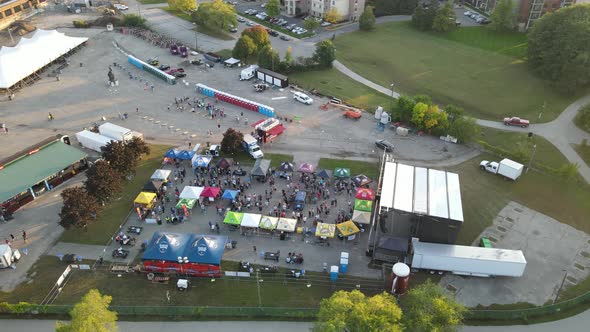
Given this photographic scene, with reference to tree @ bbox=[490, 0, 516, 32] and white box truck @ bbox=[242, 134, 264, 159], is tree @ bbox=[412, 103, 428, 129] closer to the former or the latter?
white box truck @ bbox=[242, 134, 264, 159]

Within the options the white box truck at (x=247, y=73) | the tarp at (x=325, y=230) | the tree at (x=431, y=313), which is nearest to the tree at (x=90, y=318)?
the tarp at (x=325, y=230)

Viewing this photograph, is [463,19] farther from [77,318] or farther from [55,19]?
[77,318]

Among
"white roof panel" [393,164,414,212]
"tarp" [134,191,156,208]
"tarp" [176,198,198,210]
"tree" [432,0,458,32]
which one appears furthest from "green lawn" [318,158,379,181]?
"tree" [432,0,458,32]

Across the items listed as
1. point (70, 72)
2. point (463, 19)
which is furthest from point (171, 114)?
point (463, 19)

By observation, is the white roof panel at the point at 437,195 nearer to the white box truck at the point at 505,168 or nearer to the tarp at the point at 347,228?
the tarp at the point at 347,228

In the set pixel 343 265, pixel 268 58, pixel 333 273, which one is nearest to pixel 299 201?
pixel 343 265
